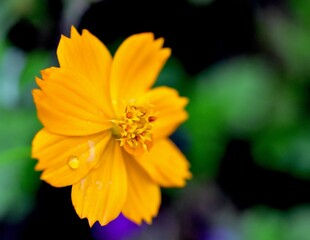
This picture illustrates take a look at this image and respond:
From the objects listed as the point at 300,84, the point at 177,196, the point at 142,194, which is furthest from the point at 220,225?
the point at 142,194

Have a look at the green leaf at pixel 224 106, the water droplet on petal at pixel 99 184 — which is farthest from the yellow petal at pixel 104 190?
the green leaf at pixel 224 106

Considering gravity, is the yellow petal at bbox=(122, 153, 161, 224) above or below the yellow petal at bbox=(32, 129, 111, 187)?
below

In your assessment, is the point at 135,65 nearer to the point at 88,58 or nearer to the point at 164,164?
the point at 88,58

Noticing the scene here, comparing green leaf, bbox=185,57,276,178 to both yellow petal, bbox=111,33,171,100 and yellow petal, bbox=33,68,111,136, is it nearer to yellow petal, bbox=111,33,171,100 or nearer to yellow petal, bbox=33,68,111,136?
yellow petal, bbox=111,33,171,100

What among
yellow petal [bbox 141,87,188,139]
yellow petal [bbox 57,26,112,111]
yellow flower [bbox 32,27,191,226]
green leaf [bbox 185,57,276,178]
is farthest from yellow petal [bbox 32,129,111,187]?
green leaf [bbox 185,57,276,178]

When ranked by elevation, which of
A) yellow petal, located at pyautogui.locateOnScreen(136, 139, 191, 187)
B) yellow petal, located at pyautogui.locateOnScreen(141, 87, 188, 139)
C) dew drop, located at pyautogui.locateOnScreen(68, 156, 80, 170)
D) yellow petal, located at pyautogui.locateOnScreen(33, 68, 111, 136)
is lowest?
yellow petal, located at pyautogui.locateOnScreen(136, 139, 191, 187)

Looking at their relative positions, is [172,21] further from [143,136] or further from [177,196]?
Result: [143,136]

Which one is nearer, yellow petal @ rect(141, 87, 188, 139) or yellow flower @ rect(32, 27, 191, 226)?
yellow flower @ rect(32, 27, 191, 226)

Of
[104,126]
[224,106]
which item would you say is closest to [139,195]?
[104,126]
